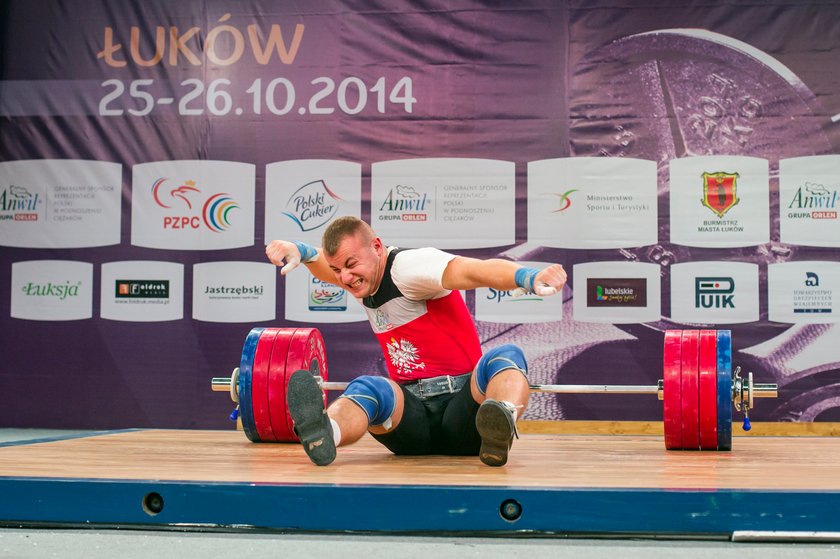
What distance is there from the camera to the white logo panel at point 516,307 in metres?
5.43

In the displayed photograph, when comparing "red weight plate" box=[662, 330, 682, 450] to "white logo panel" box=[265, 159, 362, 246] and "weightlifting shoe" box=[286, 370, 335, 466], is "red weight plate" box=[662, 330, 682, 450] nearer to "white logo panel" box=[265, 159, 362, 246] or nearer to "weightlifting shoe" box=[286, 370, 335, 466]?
"weightlifting shoe" box=[286, 370, 335, 466]

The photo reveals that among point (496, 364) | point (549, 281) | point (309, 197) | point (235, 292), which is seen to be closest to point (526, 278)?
point (549, 281)

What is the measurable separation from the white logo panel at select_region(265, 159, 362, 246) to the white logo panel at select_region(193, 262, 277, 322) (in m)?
0.24

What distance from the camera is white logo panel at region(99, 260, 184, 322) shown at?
18.6 feet

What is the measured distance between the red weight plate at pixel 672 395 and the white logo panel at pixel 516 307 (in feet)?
6.70

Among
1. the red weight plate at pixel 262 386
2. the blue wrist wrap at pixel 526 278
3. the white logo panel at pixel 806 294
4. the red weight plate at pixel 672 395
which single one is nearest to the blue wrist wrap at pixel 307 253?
the red weight plate at pixel 262 386

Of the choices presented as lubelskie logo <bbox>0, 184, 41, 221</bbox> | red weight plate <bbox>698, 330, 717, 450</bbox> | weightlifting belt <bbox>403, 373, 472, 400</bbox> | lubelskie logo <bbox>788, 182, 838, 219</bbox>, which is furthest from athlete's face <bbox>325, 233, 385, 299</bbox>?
lubelskie logo <bbox>0, 184, 41, 221</bbox>

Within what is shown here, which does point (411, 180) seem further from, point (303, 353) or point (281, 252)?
point (281, 252)

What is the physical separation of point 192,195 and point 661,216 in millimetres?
2885

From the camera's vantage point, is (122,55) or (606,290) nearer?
(606,290)

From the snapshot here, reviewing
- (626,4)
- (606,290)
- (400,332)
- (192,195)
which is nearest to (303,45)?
(192,195)

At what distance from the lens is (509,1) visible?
5.60 meters

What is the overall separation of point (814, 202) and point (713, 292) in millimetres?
795

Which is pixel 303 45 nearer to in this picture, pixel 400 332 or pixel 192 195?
pixel 192 195
